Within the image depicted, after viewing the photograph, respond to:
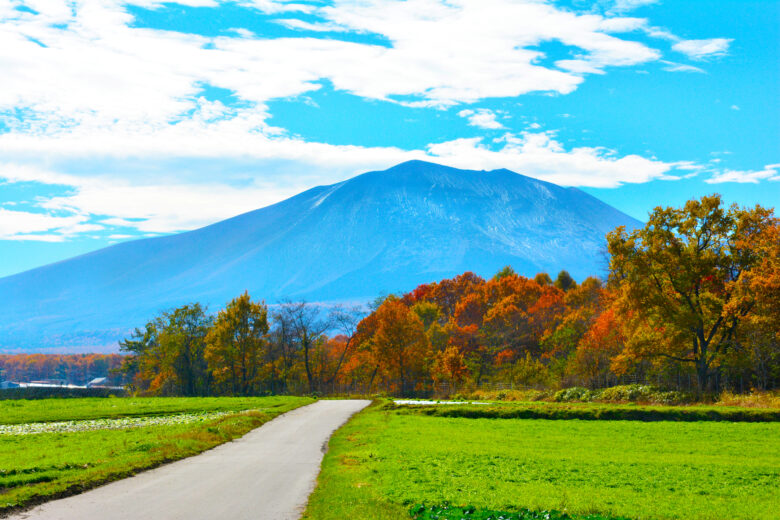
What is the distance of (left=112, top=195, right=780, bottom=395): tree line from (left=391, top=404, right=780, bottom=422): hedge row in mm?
10927

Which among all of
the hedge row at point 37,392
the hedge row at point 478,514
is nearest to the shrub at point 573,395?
the hedge row at point 478,514

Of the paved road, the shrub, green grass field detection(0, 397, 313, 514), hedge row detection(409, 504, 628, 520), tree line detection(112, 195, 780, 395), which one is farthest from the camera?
the shrub

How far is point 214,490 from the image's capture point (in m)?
17.5

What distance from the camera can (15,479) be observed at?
18984 millimetres

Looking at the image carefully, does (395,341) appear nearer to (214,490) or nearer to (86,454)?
(86,454)

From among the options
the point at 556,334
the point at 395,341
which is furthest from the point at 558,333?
the point at 395,341

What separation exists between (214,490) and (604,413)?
27.6 m

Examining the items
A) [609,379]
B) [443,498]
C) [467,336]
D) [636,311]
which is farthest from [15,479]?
[467,336]

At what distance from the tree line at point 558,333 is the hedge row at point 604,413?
10927 mm

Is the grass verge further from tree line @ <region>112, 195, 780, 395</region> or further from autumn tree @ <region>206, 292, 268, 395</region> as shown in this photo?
autumn tree @ <region>206, 292, 268, 395</region>

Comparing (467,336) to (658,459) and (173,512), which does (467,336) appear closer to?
(658,459)

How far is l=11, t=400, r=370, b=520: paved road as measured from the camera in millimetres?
14898

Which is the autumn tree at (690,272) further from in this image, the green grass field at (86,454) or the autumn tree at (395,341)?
the autumn tree at (395,341)

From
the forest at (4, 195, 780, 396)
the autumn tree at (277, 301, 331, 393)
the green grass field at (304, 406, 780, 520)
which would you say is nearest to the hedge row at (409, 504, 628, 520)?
the green grass field at (304, 406, 780, 520)
